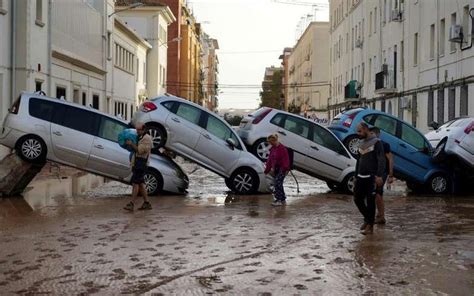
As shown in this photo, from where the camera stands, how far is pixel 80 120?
52.5 feet

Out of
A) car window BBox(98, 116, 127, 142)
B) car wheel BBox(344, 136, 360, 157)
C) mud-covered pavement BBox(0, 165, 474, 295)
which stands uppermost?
car window BBox(98, 116, 127, 142)

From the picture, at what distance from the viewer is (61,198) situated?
16.2 meters

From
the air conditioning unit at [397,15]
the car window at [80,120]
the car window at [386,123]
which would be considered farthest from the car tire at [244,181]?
the air conditioning unit at [397,15]

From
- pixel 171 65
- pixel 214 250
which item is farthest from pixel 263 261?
pixel 171 65

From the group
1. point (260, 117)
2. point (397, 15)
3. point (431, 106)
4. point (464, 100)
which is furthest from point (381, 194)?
point (397, 15)

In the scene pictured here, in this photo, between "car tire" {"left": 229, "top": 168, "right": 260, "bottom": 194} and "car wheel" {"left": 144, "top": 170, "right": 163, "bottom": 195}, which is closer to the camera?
"car wheel" {"left": 144, "top": 170, "right": 163, "bottom": 195}

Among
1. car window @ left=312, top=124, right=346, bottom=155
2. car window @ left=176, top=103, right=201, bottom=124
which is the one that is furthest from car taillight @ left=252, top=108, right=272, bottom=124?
car window @ left=176, top=103, right=201, bottom=124

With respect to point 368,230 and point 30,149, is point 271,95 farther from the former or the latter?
point 368,230

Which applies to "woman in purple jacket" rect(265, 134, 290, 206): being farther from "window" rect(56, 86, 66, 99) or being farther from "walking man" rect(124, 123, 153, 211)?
"window" rect(56, 86, 66, 99)

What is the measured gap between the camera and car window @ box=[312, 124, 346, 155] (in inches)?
706

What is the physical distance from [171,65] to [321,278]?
71.8m

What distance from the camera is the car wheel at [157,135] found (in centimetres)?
1638

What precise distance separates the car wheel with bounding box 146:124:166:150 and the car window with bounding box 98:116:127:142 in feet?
2.00

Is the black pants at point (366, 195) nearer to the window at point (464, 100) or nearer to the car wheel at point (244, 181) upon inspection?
the car wheel at point (244, 181)
